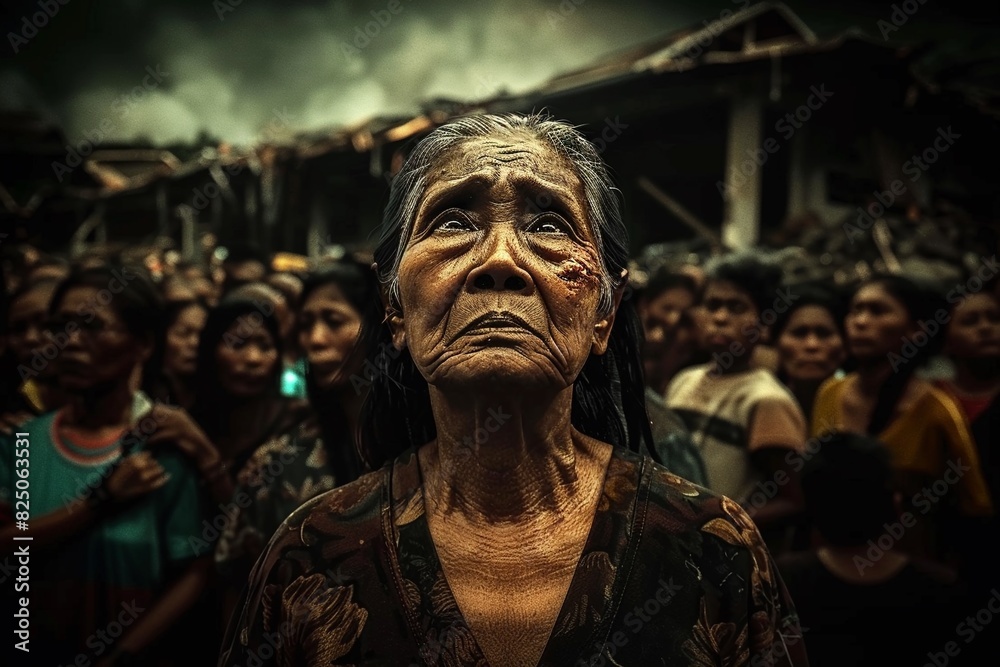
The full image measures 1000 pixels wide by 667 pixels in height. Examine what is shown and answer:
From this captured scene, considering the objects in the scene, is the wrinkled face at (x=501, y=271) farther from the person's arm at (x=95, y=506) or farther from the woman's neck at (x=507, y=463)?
the person's arm at (x=95, y=506)

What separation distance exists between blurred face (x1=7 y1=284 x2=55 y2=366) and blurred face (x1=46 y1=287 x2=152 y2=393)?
1.59 feet

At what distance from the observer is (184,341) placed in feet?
15.2

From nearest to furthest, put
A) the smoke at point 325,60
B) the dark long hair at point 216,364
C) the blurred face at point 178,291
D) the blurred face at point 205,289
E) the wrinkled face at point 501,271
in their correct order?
the wrinkled face at point 501,271 → the dark long hair at point 216,364 → the blurred face at point 178,291 → the blurred face at point 205,289 → the smoke at point 325,60

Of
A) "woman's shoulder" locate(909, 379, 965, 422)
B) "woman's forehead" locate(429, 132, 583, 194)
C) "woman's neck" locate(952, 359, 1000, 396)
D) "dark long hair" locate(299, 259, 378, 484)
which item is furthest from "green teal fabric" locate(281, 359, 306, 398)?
"woman's neck" locate(952, 359, 1000, 396)

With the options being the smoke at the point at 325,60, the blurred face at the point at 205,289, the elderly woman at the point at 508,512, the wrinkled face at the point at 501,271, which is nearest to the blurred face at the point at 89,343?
the blurred face at the point at 205,289

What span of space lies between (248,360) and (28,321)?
4.07 feet

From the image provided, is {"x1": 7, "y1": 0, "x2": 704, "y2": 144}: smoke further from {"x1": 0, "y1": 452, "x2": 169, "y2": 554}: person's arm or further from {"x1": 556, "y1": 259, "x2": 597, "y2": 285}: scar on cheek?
{"x1": 556, "y1": 259, "x2": 597, "y2": 285}: scar on cheek

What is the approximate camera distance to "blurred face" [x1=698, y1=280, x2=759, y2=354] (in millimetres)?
4680

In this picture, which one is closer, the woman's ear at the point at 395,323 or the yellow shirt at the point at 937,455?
the woman's ear at the point at 395,323

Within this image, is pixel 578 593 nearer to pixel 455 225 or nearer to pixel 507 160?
pixel 455 225

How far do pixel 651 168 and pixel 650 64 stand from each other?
0.78 m

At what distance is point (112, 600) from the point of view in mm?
3871

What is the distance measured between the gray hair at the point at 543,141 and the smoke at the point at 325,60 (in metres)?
3.80

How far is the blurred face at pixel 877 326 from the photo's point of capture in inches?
185
